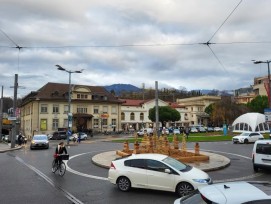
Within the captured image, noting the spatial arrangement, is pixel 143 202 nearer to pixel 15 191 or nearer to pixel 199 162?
pixel 15 191

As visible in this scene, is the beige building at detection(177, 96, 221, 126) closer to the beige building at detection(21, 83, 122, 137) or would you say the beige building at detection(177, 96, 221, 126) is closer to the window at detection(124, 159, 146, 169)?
the beige building at detection(21, 83, 122, 137)

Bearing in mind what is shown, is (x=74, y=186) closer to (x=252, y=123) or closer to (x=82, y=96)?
(x=252, y=123)

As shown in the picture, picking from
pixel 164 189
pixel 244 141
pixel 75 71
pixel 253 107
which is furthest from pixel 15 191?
pixel 253 107

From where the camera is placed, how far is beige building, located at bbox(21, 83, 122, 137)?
7606 cm

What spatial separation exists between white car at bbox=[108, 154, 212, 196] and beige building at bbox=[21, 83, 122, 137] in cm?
6475

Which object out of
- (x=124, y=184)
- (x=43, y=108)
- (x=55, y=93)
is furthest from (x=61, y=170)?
(x=55, y=93)

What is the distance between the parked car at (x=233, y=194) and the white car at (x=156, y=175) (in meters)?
6.65

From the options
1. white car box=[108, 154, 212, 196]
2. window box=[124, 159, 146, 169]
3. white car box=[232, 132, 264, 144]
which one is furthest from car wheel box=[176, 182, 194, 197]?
white car box=[232, 132, 264, 144]

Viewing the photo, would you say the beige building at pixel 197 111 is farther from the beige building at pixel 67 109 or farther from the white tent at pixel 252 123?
the white tent at pixel 252 123

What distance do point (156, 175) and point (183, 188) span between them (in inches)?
44.0

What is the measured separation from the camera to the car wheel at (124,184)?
42.3 feet

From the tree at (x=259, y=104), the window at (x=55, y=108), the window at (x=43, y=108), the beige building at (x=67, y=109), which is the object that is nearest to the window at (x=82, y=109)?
the beige building at (x=67, y=109)

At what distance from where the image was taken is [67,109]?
262 ft

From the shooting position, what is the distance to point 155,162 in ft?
41.5
